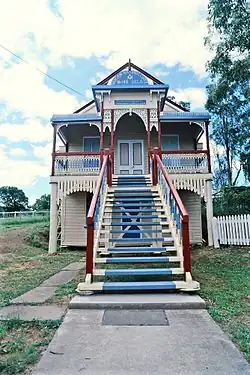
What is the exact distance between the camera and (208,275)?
5.96 meters

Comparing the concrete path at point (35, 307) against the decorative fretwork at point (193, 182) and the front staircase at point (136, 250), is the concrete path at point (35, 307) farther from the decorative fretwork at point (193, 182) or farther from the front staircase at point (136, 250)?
the decorative fretwork at point (193, 182)

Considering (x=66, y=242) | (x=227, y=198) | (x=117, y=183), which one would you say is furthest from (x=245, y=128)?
(x=66, y=242)

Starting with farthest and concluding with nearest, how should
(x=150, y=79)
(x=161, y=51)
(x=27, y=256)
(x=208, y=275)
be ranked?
(x=161, y=51) < (x=150, y=79) < (x=27, y=256) < (x=208, y=275)

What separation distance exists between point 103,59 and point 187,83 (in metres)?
6.14

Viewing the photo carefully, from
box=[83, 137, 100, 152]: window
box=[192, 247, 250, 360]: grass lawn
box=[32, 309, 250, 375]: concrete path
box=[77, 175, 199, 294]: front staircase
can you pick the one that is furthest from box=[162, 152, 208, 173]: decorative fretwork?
box=[32, 309, 250, 375]: concrete path

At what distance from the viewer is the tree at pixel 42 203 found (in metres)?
38.9

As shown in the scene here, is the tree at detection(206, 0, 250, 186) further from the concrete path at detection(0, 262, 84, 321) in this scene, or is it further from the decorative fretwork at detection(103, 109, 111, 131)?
the concrete path at detection(0, 262, 84, 321)

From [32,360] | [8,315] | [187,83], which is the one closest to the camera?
[32,360]

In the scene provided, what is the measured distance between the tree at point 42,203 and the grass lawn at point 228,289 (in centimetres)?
3295

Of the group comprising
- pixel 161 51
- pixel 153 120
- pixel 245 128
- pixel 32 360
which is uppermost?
Result: pixel 161 51

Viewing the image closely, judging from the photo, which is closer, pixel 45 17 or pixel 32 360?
pixel 32 360

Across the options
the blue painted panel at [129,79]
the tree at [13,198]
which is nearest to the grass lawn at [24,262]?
the blue painted panel at [129,79]

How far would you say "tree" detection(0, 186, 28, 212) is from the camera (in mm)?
40325

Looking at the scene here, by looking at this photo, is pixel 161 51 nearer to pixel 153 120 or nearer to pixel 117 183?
pixel 153 120
